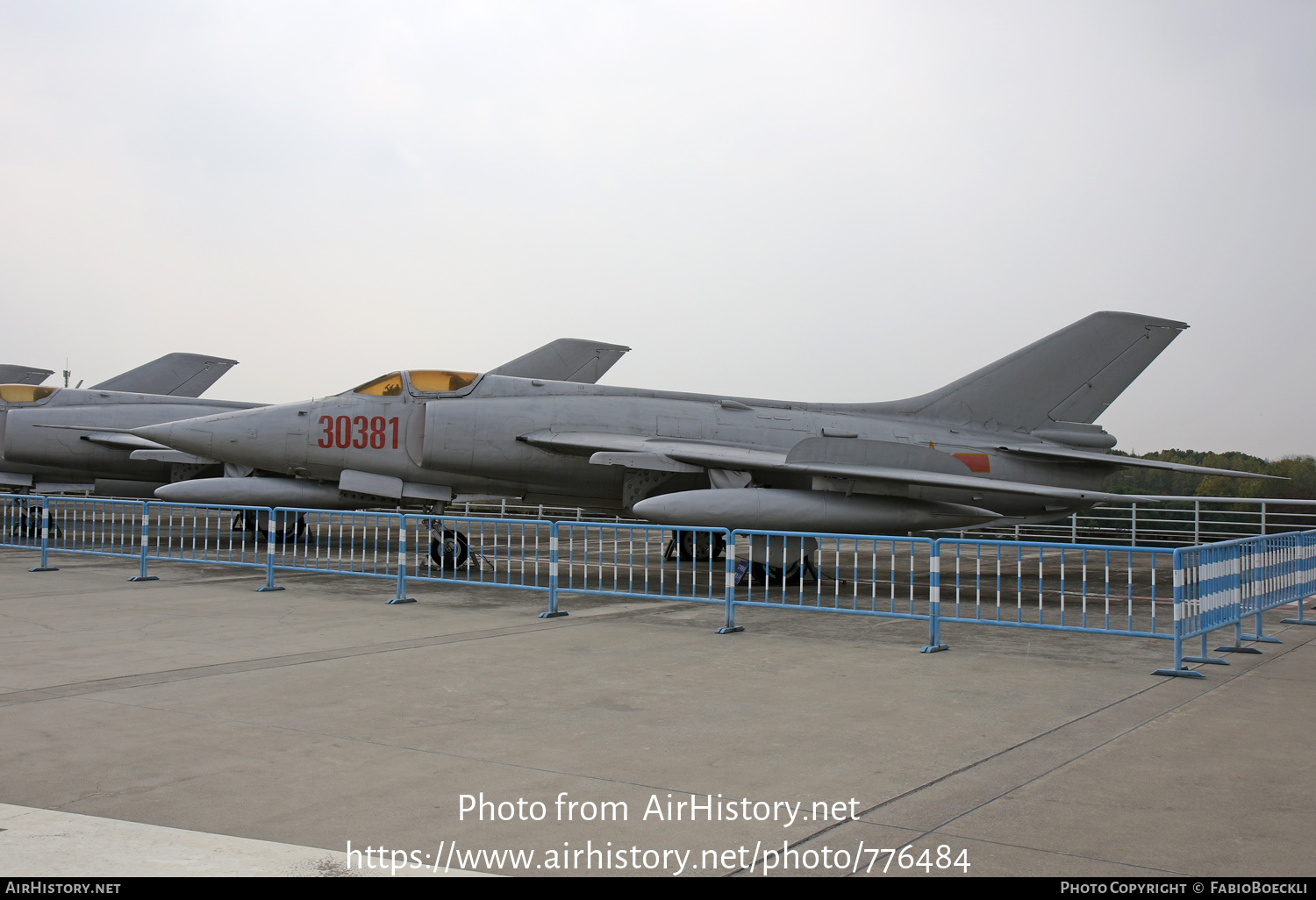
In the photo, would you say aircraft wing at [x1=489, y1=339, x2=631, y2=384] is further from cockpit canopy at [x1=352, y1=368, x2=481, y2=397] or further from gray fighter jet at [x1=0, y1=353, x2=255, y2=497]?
cockpit canopy at [x1=352, y1=368, x2=481, y2=397]

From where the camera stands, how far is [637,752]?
14.3ft

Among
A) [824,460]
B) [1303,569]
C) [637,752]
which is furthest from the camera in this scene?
[824,460]

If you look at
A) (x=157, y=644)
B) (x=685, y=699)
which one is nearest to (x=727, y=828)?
(x=685, y=699)

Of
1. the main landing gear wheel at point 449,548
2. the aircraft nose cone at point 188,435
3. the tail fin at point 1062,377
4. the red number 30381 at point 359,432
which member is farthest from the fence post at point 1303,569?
the aircraft nose cone at point 188,435

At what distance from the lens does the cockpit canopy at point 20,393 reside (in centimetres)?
1905

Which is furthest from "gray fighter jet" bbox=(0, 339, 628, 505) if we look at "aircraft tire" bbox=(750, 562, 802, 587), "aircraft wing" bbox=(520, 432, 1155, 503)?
"aircraft tire" bbox=(750, 562, 802, 587)

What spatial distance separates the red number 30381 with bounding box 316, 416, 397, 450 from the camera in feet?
40.9

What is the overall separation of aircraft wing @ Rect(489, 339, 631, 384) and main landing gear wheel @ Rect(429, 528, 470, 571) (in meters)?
9.66

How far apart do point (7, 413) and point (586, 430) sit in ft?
43.2

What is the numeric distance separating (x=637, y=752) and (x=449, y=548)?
7884mm

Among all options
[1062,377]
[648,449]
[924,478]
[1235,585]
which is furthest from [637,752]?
[1062,377]

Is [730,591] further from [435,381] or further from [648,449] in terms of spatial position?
[435,381]

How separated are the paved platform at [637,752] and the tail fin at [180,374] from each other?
794 inches
